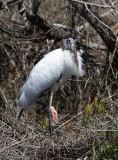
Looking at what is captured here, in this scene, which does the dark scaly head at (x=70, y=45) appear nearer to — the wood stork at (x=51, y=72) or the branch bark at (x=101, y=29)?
the wood stork at (x=51, y=72)

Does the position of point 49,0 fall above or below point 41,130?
above

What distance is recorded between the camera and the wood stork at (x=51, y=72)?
707 cm

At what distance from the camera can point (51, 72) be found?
7.13m

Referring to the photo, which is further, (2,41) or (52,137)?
(2,41)

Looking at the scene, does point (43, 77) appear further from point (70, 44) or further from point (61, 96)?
point (61, 96)

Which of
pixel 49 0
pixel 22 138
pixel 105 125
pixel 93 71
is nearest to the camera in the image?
pixel 105 125

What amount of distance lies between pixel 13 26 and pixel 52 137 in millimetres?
2940

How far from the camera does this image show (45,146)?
20.7 ft

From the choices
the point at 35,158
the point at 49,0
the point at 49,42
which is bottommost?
the point at 35,158

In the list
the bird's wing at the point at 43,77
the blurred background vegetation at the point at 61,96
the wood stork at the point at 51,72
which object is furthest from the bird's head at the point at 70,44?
the blurred background vegetation at the point at 61,96

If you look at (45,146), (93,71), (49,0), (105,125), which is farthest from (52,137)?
(49,0)

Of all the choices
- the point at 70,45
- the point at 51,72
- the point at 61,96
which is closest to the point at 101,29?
the point at 70,45

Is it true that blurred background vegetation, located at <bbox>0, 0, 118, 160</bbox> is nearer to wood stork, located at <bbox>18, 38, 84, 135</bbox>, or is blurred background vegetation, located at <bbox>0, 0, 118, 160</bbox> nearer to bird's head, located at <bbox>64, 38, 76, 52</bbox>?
wood stork, located at <bbox>18, 38, 84, 135</bbox>

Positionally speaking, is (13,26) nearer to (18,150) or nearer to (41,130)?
(41,130)
